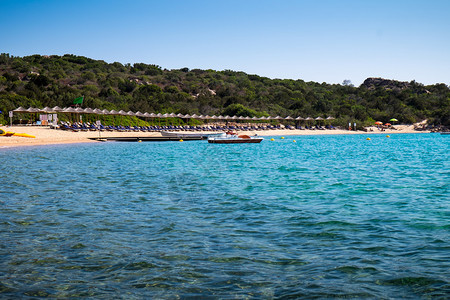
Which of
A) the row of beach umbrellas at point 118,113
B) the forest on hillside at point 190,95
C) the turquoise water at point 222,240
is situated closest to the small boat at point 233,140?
the row of beach umbrellas at point 118,113

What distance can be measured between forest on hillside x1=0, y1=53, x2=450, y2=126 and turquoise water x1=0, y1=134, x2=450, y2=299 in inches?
1953

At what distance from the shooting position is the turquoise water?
561 centimetres

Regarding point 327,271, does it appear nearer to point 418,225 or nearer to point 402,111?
point 418,225

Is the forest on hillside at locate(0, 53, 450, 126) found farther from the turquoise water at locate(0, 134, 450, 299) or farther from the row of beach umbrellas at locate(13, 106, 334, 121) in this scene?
the turquoise water at locate(0, 134, 450, 299)

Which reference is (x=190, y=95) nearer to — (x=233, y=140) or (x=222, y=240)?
(x=233, y=140)

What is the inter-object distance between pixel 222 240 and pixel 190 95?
310 feet

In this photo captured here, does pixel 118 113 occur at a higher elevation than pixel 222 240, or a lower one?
higher

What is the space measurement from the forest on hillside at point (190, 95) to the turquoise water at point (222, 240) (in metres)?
49.6

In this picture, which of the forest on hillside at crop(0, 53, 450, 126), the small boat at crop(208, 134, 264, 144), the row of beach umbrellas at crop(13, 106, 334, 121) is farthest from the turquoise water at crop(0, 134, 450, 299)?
the forest on hillside at crop(0, 53, 450, 126)

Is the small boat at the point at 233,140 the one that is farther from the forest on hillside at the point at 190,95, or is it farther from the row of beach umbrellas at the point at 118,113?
the forest on hillside at the point at 190,95

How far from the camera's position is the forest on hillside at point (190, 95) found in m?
77.9

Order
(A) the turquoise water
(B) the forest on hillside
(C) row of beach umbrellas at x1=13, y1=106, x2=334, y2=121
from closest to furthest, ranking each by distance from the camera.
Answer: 1. (A) the turquoise water
2. (C) row of beach umbrellas at x1=13, y1=106, x2=334, y2=121
3. (B) the forest on hillside

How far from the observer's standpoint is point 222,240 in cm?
784

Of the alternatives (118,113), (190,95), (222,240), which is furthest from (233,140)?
(190,95)
